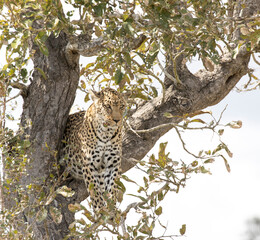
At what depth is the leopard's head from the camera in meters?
6.67

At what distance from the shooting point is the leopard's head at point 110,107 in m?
6.67

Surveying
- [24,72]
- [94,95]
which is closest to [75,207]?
[24,72]

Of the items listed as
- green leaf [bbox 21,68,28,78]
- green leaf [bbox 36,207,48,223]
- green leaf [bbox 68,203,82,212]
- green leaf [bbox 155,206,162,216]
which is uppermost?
green leaf [bbox 21,68,28,78]

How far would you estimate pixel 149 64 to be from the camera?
4457mm

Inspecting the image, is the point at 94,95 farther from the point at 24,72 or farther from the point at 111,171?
the point at 24,72

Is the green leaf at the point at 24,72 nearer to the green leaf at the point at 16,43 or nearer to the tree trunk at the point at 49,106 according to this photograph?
the tree trunk at the point at 49,106

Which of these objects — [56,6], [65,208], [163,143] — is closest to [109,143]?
[65,208]

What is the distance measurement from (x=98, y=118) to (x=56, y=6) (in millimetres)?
2780

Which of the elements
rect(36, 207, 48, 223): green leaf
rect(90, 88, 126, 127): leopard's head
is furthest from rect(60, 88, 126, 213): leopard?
rect(36, 207, 48, 223): green leaf

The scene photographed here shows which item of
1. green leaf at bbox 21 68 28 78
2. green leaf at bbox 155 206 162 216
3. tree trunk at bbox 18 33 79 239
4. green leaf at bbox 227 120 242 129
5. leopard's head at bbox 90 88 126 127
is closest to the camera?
green leaf at bbox 155 206 162 216

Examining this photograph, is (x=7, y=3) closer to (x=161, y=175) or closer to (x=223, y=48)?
(x=161, y=175)

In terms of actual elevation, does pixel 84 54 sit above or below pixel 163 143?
above

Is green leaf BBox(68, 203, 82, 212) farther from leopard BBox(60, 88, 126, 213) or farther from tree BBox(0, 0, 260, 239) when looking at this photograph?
leopard BBox(60, 88, 126, 213)

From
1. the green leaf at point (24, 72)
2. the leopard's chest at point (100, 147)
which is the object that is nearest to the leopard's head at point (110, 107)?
the leopard's chest at point (100, 147)
